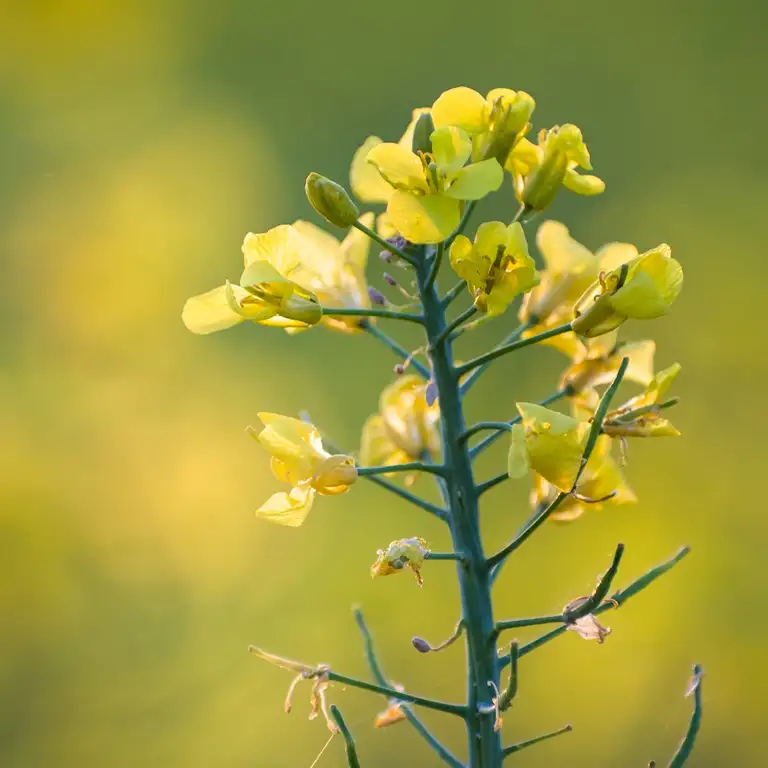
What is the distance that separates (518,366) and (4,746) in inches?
64.0

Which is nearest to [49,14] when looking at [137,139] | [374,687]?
[137,139]

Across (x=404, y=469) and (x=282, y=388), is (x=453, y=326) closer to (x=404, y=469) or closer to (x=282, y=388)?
(x=404, y=469)

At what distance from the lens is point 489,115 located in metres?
0.81

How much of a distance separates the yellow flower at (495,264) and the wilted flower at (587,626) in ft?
0.79

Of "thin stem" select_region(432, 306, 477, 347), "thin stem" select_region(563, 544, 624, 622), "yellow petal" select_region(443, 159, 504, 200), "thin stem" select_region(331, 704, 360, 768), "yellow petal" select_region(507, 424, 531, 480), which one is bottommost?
"thin stem" select_region(331, 704, 360, 768)

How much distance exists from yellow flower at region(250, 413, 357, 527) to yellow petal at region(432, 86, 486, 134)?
0.28 metres

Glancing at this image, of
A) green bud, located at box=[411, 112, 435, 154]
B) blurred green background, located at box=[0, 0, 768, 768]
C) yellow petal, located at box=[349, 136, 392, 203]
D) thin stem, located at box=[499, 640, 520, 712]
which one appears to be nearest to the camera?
thin stem, located at box=[499, 640, 520, 712]

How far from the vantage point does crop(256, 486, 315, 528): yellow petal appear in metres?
0.83

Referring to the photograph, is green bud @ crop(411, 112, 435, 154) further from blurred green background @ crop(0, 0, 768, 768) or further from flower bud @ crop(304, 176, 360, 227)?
blurred green background @ crop(0, 0, 768, 768)

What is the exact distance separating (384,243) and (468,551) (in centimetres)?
26

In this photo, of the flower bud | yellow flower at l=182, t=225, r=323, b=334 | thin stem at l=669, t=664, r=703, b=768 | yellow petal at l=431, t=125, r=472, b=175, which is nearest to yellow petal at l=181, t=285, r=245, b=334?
yellow flower at l=182, t=225, r=323, b=334

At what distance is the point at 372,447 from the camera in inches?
38.8

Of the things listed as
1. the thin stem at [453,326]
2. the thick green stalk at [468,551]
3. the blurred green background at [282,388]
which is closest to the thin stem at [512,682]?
the thick green stalk at [468,551]

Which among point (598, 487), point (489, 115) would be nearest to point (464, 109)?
point (489, 115)
